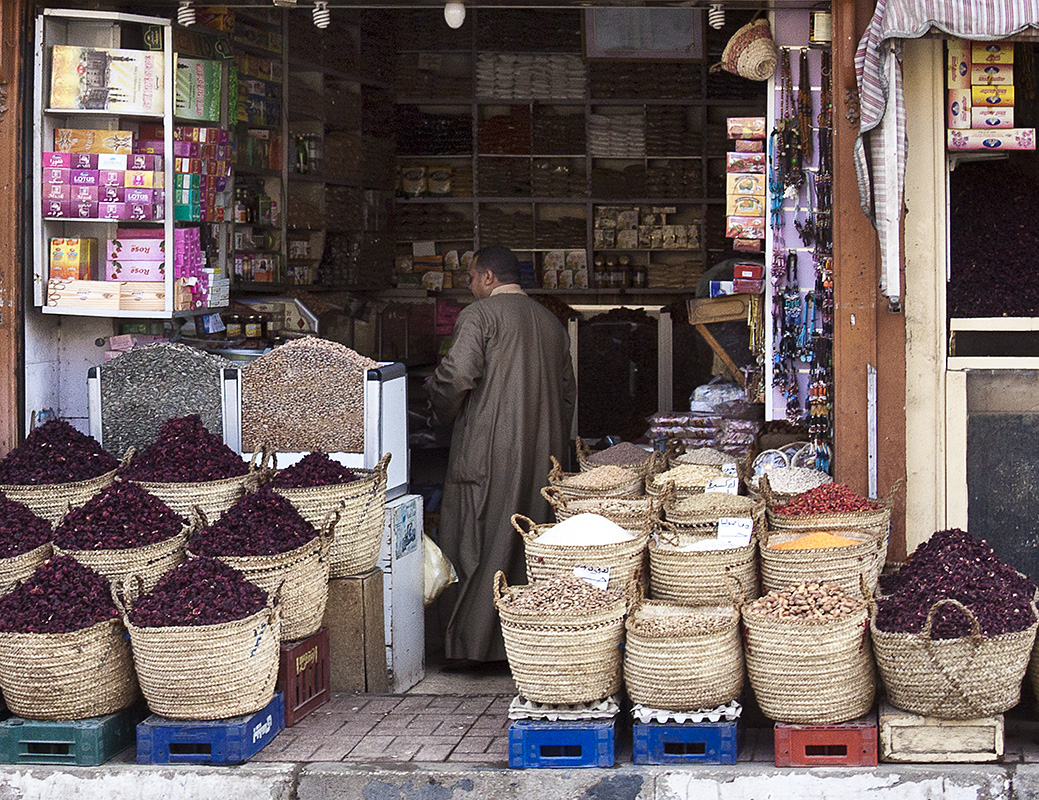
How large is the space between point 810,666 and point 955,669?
39 centimetres

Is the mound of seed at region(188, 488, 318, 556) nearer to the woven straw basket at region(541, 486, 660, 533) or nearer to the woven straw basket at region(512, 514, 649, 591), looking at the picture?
the woven straw basket at region(512, 514, 649, 591)

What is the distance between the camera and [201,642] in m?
3.81

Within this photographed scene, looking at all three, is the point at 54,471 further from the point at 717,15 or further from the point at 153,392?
the point at 717,15

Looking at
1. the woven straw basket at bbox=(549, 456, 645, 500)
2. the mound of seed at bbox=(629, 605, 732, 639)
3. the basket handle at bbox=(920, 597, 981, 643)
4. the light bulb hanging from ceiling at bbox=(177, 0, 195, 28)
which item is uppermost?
the light bulb hanging from ceiling at bbox=(177, 0, 195, 28)

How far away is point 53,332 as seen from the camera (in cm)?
523

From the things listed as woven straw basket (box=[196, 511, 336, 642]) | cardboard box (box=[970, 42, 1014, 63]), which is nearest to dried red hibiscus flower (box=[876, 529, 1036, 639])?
cardboard box (box=[970, 42, 1014, 63])

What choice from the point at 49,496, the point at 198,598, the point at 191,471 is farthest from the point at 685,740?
the point at 49,496

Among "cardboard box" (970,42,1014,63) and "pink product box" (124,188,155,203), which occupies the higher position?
"cardboard box" (970,42,1014,63)

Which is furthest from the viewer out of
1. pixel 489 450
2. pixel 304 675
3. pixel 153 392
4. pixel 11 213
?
pixel 489 450

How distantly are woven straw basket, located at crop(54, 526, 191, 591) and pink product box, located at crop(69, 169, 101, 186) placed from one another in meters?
1.52

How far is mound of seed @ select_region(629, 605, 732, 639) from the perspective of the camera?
382 centimetres

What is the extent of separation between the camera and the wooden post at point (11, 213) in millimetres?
4895

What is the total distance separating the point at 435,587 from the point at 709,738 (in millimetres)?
1714

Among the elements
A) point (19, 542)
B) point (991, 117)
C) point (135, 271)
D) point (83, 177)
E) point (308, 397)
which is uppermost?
point (991, 117)
